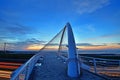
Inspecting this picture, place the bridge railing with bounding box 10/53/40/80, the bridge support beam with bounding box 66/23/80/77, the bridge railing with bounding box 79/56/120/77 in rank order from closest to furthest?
1. the bridge railing with bounding box 10/53/40/80
2. the bridge support beam with bounding box 66/23/80/77
3. the bridge railing with bounding box 79/56/120/77

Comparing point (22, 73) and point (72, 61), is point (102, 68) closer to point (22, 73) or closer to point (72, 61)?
point (72, 61)

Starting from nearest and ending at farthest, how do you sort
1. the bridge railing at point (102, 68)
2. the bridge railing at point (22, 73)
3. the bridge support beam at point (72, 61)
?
the bridge railing at point (22, 73) < the bridge support beam at point (72, 61) < the bridge railing at point (102, 68)

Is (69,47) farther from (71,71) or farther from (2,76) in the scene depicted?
(2,76)

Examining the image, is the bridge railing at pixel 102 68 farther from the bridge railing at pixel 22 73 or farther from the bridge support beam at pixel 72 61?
the bridge railing at pixel 22 73

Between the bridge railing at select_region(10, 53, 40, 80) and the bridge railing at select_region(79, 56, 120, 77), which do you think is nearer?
the bridge railing at select_region(10, 53, 40, 80)

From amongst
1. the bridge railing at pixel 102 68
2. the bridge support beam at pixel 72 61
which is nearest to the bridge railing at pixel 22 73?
the bridge support beam at pixel 72 61

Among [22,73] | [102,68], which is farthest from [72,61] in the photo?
[22,73]

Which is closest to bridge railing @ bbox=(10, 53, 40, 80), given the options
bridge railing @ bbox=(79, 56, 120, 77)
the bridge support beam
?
the bridge support beam

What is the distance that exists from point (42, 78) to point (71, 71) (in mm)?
1779

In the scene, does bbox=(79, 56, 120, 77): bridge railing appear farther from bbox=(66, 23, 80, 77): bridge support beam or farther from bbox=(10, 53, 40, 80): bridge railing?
bbox=(10, 53, 40, 80): bridge railing

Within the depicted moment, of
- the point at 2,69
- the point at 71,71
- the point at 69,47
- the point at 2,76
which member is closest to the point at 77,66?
the point at 71,71

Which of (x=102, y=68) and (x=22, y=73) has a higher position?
(x=22, y=73)

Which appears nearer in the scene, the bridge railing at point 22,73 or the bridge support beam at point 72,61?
the bridge railing at point 22,73

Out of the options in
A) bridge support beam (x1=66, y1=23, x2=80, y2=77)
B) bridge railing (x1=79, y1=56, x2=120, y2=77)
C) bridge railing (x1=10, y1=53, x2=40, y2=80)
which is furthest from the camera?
bridge railing (x1=79, y1=56, x2=120, y2=77)
